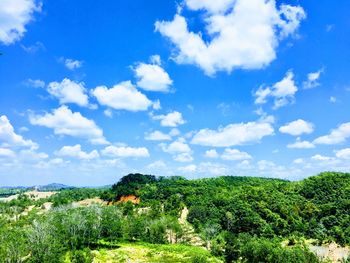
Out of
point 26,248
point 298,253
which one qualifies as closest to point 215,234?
point 298,253

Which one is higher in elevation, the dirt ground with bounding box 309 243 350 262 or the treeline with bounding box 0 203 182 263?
the treeline with bounding box 0 203 182 263

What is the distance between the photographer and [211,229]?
142m

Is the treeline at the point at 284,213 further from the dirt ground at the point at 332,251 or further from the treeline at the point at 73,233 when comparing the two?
the treeline at the point at 73,233

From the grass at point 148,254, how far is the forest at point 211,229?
321 millimetres

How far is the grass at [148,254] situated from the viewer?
4245 inches

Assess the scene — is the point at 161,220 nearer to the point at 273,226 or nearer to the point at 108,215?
the point at 108,215

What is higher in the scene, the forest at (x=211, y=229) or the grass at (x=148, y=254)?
the forest at (x=211, y=229)

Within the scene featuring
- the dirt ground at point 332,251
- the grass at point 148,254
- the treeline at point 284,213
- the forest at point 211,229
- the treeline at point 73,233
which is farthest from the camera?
the treeline at point 284,213

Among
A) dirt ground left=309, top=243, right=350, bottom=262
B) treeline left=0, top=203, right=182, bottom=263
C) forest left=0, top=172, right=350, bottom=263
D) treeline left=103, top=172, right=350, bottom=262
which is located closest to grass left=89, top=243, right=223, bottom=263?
forest left=0, top=172, right=350, bottom=263

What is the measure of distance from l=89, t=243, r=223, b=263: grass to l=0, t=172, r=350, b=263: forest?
321 millimetres

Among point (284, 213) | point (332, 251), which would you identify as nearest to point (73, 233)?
point (284, 213)

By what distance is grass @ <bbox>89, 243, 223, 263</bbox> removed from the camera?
4245 inches

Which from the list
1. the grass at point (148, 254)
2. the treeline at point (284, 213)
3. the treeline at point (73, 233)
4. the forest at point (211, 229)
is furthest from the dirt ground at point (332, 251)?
the treeline at point (73, 233)

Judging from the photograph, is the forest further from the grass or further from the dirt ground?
the dirt ground
